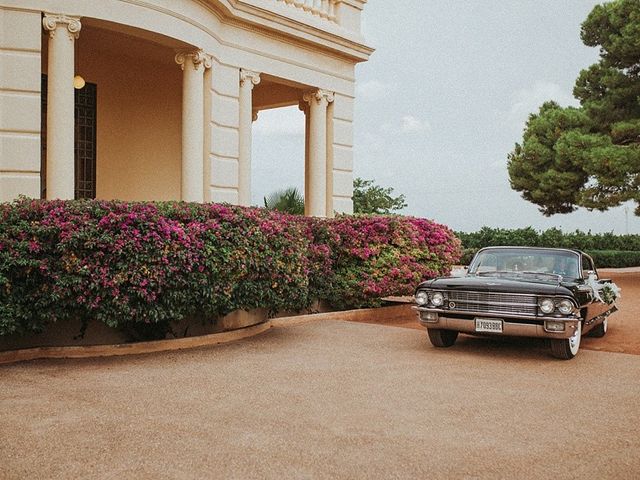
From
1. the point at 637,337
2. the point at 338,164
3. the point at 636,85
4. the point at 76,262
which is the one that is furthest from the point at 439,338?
the point at 636,85

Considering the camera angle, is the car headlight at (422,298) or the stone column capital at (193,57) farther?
the stone column capital at (193,57)

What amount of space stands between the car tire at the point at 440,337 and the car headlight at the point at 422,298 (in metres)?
0.48

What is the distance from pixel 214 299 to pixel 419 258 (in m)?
5.92

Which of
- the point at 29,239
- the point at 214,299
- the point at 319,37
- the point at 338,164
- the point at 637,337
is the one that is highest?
the point at 319,37

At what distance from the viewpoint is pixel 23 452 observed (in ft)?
15.5

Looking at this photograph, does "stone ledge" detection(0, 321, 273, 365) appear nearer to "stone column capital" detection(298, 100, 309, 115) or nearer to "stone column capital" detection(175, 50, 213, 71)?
"stone column capital" detection(175, 50, 213, 71)

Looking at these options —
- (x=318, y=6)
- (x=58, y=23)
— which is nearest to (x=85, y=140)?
(x=58, y=23)

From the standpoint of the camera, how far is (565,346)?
8391mm

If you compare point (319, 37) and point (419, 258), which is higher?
point (319, 37)

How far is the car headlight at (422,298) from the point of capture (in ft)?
29.6

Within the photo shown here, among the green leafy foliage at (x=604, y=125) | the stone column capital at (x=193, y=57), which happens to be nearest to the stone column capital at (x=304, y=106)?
the stone column capital at (x=193, y=57)

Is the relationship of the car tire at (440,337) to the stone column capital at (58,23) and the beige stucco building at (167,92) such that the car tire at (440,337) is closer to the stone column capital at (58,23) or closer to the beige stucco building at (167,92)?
the beige stucco building at (167,92)

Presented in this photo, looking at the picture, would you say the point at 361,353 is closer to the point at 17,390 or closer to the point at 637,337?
the point at 17,390

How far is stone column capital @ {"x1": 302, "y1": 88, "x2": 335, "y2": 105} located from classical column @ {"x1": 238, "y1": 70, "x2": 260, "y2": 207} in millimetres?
2046
